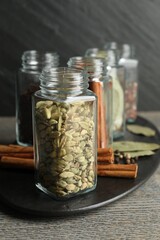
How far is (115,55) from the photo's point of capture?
45.9 inches

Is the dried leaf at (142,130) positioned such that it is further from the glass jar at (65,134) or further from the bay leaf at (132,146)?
the glass jar at (65,134)

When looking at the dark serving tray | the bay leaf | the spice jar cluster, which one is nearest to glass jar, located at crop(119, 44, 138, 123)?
the bay leaf

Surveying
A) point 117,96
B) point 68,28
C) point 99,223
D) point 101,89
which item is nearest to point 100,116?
point 101,89

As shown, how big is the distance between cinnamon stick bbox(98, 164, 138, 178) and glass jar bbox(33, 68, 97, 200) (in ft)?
0.22

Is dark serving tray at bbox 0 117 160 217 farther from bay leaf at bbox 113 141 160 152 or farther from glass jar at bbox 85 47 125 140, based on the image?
glass jar at bbox 85 47 125 140

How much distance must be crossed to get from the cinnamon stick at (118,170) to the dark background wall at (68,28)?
61 centimetres

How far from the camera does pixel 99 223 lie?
765 millimetres

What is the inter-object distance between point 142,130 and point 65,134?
468 mm

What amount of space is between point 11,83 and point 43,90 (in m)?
0.63

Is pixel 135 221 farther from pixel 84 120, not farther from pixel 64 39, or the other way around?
pixel 64 39

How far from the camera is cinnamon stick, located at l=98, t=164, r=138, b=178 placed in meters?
0.90

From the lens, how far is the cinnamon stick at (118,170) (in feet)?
2.96

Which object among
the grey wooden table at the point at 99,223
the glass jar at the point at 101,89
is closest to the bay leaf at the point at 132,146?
the glass jar at the point at 101,89

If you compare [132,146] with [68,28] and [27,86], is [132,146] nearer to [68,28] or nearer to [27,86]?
[27,86]
